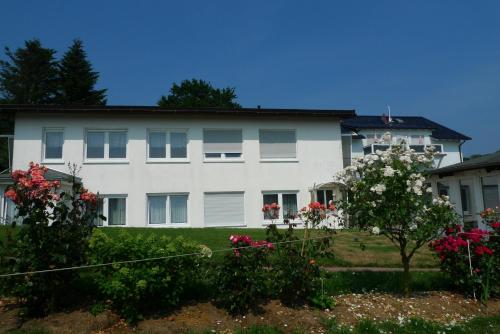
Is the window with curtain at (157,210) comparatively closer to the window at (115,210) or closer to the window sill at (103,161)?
the window at (115,210)

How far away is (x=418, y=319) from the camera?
687cm

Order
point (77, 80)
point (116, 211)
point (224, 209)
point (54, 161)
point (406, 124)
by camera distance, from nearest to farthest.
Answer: point (54, 161)
point (116, 211)
point (224, 209)
point (406, 124)
point (77, 80)

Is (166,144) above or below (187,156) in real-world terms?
above

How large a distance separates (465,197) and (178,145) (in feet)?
41.9

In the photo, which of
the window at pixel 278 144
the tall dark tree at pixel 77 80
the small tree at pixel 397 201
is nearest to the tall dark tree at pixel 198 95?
the tall dark tree at pixel 77 80

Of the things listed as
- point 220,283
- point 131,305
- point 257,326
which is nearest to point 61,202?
point 131,305

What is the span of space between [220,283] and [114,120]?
15305 millimetres

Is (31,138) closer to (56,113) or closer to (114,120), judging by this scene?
(56,113)

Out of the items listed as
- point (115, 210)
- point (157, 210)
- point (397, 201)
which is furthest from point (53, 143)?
point (397, 201)

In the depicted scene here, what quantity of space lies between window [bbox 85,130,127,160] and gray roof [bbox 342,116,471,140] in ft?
70.0

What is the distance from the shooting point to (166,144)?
67.6ft

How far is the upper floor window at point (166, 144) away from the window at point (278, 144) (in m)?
3.84

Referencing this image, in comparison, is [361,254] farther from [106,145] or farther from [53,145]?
[53,145]

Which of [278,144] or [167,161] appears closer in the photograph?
[167,161]
